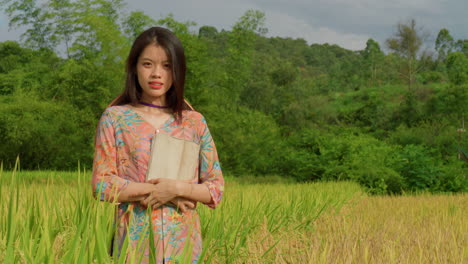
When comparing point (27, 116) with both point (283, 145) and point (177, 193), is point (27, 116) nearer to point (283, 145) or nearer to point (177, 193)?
point (283, 145)

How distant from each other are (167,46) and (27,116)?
745 inches

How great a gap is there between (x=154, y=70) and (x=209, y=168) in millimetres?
443

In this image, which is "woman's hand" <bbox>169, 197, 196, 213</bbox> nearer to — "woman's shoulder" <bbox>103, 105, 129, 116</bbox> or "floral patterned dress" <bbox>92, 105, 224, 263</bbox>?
"floral patterned dress" <bbox>92, 105, 224, 263</bbox>

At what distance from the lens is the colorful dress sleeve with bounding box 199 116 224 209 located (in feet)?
5.80

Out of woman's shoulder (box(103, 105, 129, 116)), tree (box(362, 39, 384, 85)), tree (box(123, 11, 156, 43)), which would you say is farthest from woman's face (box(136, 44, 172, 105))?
tree (box(362, 39, 384, 85))

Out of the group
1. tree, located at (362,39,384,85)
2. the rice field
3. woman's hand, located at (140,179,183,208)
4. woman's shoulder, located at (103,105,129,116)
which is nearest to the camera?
the rice field

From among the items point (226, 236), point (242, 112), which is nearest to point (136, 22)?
point (242, 112)

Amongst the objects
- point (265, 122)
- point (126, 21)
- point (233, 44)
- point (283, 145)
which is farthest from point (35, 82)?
point (283, 145)

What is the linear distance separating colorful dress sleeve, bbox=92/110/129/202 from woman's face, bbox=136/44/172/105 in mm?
187

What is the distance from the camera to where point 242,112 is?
2128cm

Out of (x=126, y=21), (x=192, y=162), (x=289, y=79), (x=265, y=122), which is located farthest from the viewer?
(x=289, y=79)

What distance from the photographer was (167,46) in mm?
1757

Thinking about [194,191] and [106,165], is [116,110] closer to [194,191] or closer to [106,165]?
[106,165]

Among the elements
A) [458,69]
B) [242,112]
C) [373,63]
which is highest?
[373,63]
